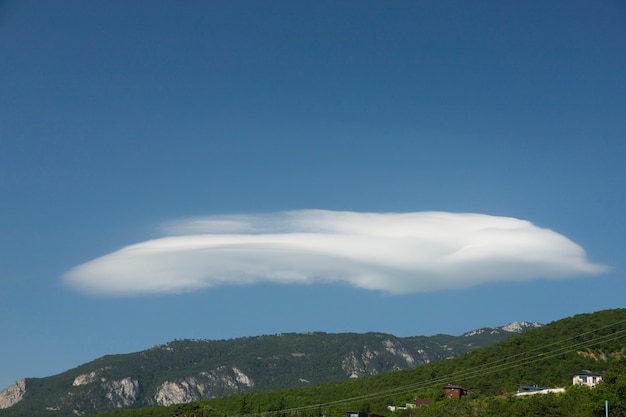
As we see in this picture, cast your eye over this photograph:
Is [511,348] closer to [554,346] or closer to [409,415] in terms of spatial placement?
[554,346]

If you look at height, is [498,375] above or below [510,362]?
below

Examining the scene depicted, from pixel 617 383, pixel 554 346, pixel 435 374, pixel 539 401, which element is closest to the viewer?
pixel 617 383

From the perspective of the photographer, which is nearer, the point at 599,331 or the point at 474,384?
the point at 474,384

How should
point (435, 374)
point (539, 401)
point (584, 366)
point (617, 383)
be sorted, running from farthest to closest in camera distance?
1. point (435, 374)
2. point (584, 366)
3. point (539, 401)
4. point (617, 383)

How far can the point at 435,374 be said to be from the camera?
7692 inches

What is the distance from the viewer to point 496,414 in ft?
352

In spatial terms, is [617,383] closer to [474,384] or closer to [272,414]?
[474,384]

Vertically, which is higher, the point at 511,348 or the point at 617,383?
→ the point at 511,348

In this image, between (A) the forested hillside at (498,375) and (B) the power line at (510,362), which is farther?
(B) the power line at (510,362)

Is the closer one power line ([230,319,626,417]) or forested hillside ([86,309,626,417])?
forested hillside ([86,309,626,417])

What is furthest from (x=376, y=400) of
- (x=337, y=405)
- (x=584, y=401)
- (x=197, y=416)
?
(x=584, y=401)

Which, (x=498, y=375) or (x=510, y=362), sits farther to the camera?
(x=510, y=362)

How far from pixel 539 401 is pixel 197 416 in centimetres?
8841

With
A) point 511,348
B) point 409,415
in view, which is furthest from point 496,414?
point 511,348
